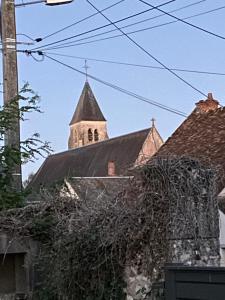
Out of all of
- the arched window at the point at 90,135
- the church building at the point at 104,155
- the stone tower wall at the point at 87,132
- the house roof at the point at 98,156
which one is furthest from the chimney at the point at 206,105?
the arched window at the point at 90,135

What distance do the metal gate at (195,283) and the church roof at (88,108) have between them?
83741 millimetres

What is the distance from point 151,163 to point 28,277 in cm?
325

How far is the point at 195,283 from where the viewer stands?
598 cm

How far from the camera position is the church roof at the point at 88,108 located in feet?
295

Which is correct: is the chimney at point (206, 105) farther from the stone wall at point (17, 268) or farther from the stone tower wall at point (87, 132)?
the stone tower wall at point (87, 132)

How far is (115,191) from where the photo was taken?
374 inches

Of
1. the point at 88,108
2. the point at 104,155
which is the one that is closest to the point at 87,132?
the point at 88,108

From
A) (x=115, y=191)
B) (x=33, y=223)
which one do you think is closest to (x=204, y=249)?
(x=115, y=191)

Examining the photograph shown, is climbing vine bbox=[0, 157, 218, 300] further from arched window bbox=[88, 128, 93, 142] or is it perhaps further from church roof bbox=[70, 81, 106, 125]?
arched window bbox=[88, 128, 93, 142]

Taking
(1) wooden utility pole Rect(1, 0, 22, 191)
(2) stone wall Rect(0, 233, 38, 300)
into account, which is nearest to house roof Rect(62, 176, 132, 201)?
(1) wooden utility pole Rect(1, 0, 22, 191)

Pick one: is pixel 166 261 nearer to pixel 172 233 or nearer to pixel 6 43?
pixel 172 233

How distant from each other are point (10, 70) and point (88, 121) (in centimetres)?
7894

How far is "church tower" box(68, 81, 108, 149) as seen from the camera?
90.7m

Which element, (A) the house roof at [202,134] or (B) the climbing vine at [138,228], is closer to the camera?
(B) the climbing vine at [138,228]
